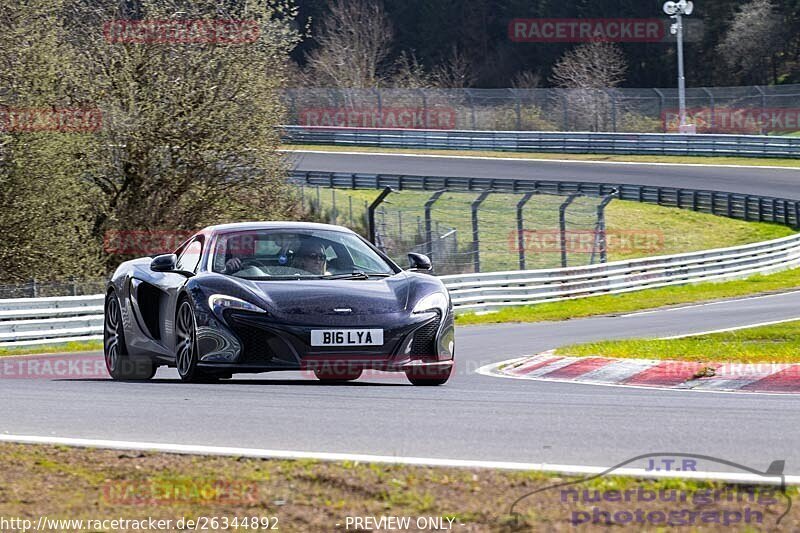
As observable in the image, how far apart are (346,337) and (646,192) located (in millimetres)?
37053

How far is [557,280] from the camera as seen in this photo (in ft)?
91.8

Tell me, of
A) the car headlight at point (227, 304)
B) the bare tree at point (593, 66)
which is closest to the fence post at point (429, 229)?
the car headlight at point (227, 304)

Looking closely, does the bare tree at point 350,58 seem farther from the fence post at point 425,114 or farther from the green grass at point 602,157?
the green grass at point 602,157

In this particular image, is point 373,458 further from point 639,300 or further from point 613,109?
point 613,109

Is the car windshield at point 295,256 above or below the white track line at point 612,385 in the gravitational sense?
above

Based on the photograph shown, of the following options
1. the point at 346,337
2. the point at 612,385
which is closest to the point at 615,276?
the point at 612,385

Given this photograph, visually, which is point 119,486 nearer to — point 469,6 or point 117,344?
point 117,344

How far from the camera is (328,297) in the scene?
9.05 meters

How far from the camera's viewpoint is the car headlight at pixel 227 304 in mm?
8922

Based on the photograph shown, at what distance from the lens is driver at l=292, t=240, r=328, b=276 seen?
9773mm

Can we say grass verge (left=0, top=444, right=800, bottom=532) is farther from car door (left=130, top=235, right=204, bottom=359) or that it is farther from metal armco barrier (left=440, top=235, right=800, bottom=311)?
metal armco barrier (left=440, top=235, right=800, bottom=311)

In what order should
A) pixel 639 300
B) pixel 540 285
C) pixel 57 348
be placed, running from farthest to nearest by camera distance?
pixel 639 300
pixel 540 285
pixel 57 348

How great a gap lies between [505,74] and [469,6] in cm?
736

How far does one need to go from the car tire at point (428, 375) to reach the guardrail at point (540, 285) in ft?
34.4
